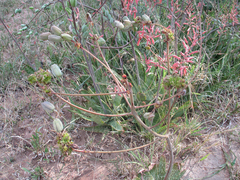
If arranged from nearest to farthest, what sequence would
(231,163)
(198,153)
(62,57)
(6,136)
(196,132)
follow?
1. (231,163)
2. (198,153)
3. (196,132)
4. (6,136)
5. (62,57)

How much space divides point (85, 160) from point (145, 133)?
516mm

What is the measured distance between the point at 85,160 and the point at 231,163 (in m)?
1.06

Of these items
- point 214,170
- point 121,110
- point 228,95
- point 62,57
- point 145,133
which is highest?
point 62,57

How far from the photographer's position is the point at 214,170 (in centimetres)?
131

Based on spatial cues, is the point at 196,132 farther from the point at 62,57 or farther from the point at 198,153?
the point at 62,57

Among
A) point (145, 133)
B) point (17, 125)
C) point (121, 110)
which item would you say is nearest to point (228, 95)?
point (145, 133)

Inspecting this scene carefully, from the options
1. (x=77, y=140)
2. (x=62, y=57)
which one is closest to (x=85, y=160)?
(x=77, y=140)

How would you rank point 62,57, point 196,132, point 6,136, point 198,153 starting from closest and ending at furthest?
point 198,153 < point 196,132 < point 6,136 < point 62,57

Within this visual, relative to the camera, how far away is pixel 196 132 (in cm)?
153

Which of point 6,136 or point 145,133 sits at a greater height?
point 6,136

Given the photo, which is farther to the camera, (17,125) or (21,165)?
(17,125)

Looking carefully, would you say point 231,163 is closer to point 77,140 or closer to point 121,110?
point 121,110

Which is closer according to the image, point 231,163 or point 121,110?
point 231,163

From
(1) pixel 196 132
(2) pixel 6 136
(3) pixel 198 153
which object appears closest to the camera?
(3) pixel 198 153
